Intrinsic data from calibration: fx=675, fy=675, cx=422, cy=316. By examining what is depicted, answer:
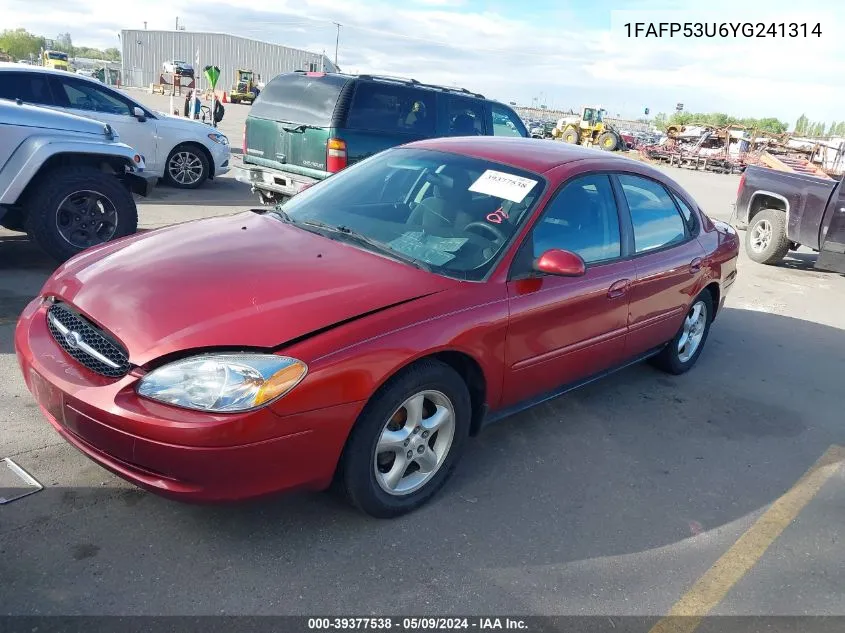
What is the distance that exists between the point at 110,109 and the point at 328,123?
333cm

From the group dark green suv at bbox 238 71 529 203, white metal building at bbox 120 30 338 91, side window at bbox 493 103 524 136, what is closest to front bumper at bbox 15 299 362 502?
dark green suv at bbox 238 71 529 203

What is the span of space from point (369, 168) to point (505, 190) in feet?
3.34

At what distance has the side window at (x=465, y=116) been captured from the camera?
9741 millimetres

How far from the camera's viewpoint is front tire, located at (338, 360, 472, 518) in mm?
2721

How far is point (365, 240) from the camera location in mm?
3396

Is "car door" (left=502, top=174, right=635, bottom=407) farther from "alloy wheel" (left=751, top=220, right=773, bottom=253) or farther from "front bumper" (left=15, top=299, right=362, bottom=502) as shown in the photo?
"alloy wheel" (left=751, top=220, right=773, bottom=253)

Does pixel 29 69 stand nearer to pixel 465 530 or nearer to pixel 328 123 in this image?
→ pixel 328 123

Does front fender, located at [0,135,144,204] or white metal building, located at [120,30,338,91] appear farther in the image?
white metal building, located at [120,30,338,91]

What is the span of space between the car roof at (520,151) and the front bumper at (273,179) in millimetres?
4347

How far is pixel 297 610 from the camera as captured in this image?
239 cm

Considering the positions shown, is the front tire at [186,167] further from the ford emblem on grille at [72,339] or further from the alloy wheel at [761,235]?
the alloy wheel at [761,235]

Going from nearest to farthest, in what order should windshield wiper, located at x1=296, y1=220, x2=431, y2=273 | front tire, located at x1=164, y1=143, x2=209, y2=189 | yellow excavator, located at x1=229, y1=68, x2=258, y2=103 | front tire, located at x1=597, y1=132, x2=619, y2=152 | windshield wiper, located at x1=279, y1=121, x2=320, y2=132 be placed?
windshield wiper, located at x1=296, y1=220, x2=431, y2=273, windshield wiper, located at x1=279, y1=121, x2=320, y2=132, front tire, located at x1=164, y1=143, x2=209, y2=189, front tire, located at x1=597, y1=132, x2=619, y2=152, yellow excavator, located at x1=229, y1=68, x2=258, y2=103

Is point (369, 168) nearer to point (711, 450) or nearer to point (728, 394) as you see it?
point (711, 450)

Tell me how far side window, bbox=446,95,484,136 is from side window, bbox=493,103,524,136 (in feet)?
1.08
